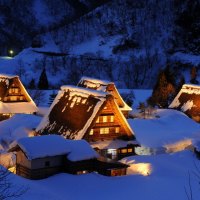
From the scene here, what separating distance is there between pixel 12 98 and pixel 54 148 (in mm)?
16973

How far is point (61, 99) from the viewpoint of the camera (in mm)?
25578

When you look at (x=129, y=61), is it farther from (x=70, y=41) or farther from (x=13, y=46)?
(x=13, y=46)

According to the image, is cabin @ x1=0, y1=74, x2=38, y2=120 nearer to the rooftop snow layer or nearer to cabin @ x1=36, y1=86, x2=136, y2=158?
the rooftop snow layer

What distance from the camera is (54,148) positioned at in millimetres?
18938

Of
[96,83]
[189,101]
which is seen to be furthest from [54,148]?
[189,101]

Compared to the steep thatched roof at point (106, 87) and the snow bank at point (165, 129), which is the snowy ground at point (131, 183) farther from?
the steep thatched roof at point (106, 87)

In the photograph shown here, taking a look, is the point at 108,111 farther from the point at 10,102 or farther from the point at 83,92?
the point at 10,102

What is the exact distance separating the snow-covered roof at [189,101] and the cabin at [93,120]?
13214mm

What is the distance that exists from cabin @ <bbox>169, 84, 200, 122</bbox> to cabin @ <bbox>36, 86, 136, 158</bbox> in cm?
1309

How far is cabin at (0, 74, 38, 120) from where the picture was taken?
33844mm

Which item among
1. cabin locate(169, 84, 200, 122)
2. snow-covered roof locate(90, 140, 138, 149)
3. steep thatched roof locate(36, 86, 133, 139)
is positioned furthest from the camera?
cabin locate(169, 84, 200, 122)

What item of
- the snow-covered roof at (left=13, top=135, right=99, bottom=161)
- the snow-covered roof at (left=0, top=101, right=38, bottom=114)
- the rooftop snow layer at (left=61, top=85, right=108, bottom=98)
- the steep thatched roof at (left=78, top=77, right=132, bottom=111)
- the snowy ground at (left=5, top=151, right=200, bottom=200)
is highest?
the rooftop snow layer at (left=61, top=85, right=108, bottom=98)

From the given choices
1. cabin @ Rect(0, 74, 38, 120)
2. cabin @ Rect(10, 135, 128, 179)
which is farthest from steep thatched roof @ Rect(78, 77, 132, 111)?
cabin @ Rect(10, 135, 128, 179)

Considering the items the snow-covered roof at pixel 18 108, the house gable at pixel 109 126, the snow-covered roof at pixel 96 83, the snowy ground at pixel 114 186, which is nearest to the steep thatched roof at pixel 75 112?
the house gable at pixel 109 126
